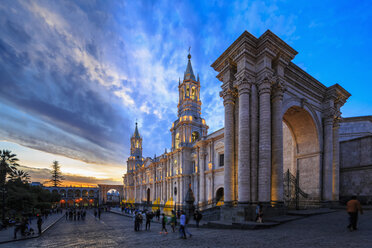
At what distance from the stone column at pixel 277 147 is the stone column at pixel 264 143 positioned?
650mm

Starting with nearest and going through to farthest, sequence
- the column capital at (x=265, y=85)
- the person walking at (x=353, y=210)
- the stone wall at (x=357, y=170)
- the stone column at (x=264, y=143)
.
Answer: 1. the person walking at (x=353, y=210)
2. the stone column at (x=264, y=143)
3. the column capital at (x=265, y=85)
4. the stone wall at (x=357, y=170)

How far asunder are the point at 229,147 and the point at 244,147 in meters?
1.29

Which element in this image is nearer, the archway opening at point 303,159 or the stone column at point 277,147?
the stone column at point 277,147

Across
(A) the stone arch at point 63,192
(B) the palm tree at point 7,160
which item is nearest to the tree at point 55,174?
(A) the stone arch at point 63,192

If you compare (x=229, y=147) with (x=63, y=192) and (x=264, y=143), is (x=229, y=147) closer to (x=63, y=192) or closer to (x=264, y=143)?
(x=264, y=143)

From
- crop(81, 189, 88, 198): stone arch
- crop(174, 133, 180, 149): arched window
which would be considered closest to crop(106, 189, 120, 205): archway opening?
crop(81, 189, 88, 198): stone arch

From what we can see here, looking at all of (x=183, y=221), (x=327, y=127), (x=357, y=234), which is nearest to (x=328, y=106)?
(x=327, y=127)

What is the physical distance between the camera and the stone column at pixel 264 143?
10.9m

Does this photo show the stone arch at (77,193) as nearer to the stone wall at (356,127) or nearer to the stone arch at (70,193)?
the stone arch at (70,193)

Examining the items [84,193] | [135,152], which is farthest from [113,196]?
[135,152]

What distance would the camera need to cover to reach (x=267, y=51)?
39.6 ft

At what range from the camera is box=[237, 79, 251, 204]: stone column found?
11.0 meters

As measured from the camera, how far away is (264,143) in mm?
11258

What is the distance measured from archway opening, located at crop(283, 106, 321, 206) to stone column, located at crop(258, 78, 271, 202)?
4629 millimetres
